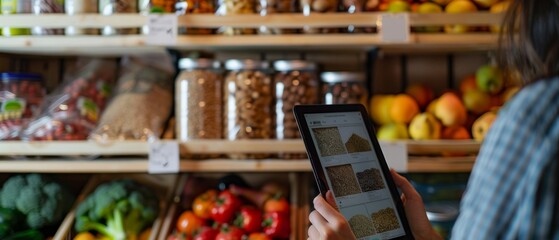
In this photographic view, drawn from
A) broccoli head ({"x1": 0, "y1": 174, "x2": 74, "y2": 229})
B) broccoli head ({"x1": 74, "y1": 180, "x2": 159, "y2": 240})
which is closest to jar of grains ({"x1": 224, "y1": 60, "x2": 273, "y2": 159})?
broccoli head ({"x1": 74, "y1": 180, "x2": 159, "y2": 240})

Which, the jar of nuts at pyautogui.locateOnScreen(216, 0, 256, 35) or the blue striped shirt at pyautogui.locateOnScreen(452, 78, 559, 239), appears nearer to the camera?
the blue striped shirt at pyautogui.locateOnScreen(452, 78, 559, 239)

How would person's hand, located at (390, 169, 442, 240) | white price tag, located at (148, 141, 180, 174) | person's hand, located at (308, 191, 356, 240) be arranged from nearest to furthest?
person's hand, located at (308, 191, 356, 240) < person's hand, located at (390, 169, 442, 240) < white price tag, located at (148, 141, 180, 174)

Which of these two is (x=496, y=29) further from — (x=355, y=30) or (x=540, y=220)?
(x=540, y=220)

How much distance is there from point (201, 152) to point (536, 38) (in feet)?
3.20

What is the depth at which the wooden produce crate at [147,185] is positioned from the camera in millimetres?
1489

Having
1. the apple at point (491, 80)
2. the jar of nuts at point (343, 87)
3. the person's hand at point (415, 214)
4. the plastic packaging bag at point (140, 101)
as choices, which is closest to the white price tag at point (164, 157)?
the plastic packaging bag at point (140, 101)

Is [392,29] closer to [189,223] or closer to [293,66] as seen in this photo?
[293,66]

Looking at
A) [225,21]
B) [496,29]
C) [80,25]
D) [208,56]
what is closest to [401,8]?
[496,29]

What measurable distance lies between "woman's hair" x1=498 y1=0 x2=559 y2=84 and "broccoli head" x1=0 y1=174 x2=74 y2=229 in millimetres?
1327

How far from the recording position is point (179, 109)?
1.53m

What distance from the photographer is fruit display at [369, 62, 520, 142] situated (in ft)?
4.88

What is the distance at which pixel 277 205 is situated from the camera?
1.54m

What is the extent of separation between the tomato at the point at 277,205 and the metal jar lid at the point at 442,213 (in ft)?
1.31

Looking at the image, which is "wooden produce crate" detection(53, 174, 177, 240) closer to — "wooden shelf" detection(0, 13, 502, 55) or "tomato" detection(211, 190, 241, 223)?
"tomato" detection(211, 190, 241, 223)
